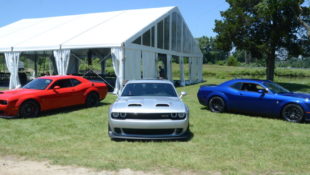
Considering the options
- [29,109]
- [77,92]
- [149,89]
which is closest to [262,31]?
[77,92]

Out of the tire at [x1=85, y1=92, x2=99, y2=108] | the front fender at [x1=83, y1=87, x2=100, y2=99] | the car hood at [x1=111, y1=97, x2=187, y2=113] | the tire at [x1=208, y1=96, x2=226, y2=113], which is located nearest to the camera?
the car hood at [x1=111, y1=97, x2=187, y2=113]

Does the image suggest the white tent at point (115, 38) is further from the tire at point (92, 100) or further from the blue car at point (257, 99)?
the blue car at point (257, 99)

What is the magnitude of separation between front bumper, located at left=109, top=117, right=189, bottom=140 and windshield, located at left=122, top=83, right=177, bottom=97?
1.33 metres

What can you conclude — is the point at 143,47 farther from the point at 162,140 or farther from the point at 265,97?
the point at 162,140

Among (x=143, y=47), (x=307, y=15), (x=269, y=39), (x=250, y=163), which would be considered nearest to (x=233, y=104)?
(x=250, y=163)

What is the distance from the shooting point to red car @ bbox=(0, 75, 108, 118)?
332 inches

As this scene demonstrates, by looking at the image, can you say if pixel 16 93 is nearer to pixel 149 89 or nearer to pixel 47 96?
pixel 47 96

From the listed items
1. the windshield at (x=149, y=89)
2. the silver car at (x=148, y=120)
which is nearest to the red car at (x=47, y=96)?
the windshield at (x=149, y=89)

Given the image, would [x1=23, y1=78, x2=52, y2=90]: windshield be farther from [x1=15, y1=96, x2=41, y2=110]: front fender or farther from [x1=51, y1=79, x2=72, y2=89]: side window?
[x1=15, y1=96, x2=41, y2=110]: front fender

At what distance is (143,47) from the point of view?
17344 mm

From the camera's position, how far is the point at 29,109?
8727mm

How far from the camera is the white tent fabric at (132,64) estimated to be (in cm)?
1545

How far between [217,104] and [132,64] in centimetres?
726

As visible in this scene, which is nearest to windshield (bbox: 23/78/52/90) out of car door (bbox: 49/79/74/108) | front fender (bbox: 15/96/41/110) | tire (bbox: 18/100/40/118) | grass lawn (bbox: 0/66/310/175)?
car door (bbox: 49/79/74/108)
